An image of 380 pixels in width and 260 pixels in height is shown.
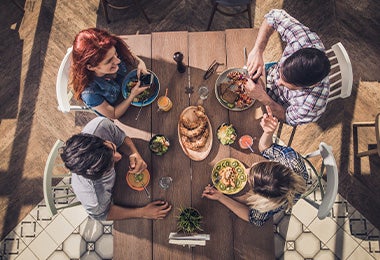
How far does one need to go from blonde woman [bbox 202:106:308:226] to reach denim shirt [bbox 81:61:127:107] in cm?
105

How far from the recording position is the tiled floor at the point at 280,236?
3236 mm

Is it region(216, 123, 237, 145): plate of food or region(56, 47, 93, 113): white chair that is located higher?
region(56, 47, 93, 113): white chair

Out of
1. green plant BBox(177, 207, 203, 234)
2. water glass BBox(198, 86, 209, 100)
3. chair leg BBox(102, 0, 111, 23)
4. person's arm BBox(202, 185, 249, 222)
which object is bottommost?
green plant BBox(177, 207, 203, 234)

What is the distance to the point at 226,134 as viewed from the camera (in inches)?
91.7

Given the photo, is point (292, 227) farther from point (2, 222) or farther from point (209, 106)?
point (2, 222)

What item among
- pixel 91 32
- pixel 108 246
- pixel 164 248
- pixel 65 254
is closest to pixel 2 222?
pixel 65 254

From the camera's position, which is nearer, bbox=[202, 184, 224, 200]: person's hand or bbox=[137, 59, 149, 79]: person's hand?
bbox=[202, 184, 224, 200]: person's hand

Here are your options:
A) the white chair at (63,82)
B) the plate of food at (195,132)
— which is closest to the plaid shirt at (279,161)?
the plate of food at (195,132)

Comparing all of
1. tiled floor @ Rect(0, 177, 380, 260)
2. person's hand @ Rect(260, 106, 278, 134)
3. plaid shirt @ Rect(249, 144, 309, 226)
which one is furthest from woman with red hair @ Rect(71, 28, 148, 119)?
tiled floor @ Rect(0, 177, 380, 260)

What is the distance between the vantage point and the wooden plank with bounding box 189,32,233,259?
2230 mm

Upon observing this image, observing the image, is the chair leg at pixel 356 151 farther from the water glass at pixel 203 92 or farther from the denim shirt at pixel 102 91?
the denim shirt at pixel 102 91

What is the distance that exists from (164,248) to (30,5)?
383 centimetres

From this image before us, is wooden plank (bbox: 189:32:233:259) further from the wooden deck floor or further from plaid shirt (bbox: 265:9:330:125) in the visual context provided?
the wooden deck floor

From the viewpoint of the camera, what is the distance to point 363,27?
3.89 meters
